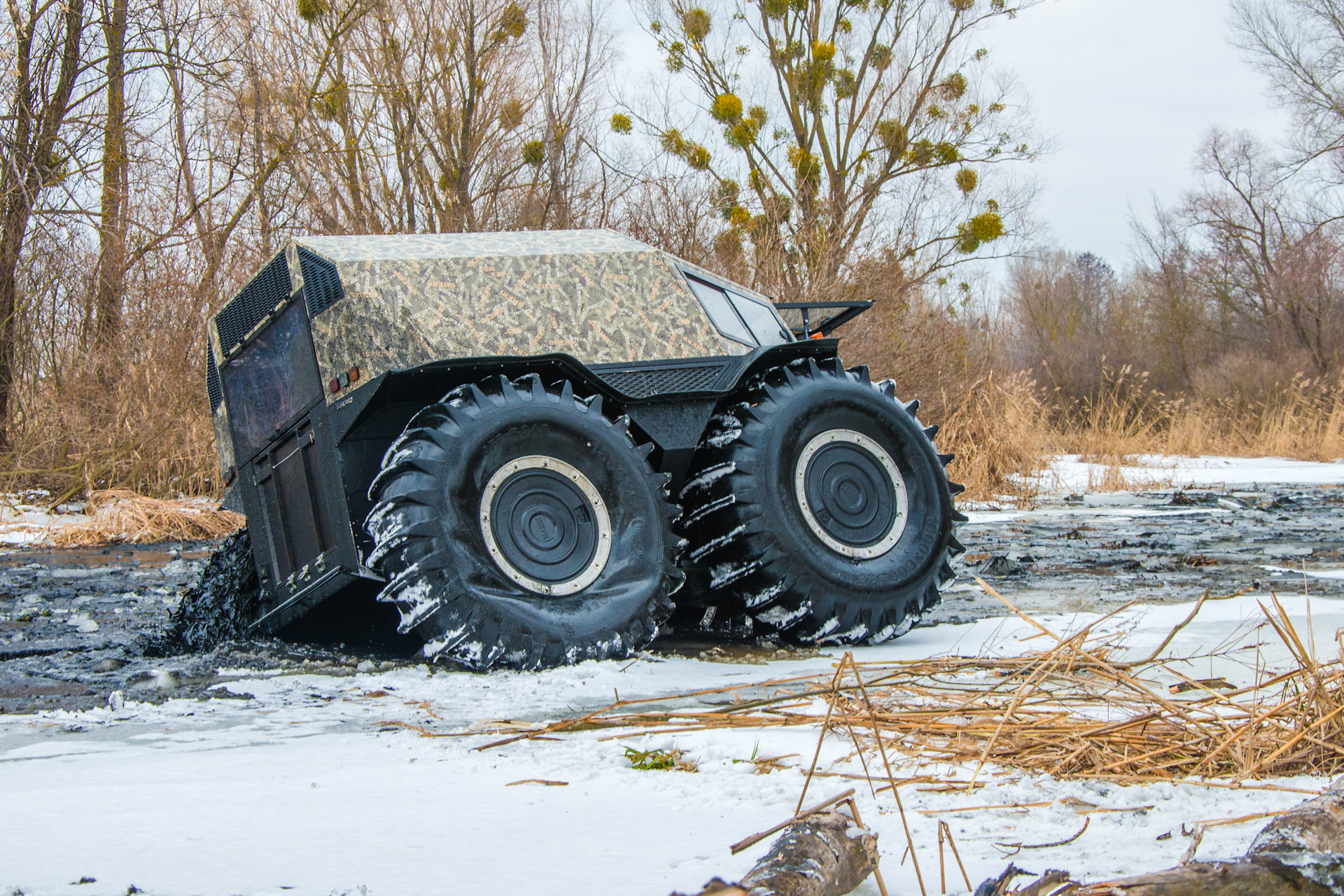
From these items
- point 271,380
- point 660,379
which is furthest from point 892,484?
point 271,380

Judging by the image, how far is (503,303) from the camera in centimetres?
477

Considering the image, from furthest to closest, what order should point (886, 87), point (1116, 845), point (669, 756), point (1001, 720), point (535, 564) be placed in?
point (886, 87), point (535, 564), point (669, 756), point (1001, 720), point (1116, 845)

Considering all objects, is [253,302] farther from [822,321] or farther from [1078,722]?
[1078,722]

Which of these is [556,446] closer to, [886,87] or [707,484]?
[707,484]

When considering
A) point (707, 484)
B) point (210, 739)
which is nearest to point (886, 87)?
point (707, 484)

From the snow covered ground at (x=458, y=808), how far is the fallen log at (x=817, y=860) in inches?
3.9

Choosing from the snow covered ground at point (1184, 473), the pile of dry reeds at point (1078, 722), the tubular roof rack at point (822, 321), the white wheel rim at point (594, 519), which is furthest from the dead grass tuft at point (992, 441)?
the pile of dry reeds at point (1078, 722)

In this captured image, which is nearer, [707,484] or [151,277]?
[707,484]

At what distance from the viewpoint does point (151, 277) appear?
12.9m

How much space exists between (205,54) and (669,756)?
1339 centimetres

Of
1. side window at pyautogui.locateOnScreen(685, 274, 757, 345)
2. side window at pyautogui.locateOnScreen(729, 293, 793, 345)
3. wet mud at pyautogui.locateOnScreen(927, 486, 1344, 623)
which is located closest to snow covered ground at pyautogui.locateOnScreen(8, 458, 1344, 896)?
wet mud at pyautogui.locateOnScreen(927, 486, 1344, 623)

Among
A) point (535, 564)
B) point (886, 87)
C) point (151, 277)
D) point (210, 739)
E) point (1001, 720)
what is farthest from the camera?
point (886, 87)

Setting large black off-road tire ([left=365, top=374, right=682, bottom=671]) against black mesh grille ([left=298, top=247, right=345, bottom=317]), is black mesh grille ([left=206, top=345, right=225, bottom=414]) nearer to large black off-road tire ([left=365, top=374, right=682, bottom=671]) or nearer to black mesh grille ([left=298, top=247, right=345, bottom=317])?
black mesh grille ([left=298, top=247, right=345, bottom=317])

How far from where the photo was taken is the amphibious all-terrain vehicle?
3836 millimetres
